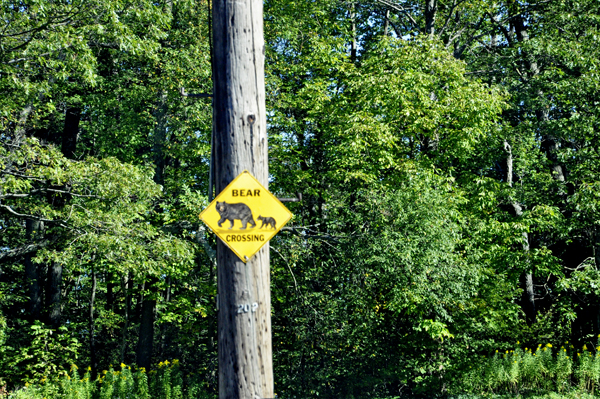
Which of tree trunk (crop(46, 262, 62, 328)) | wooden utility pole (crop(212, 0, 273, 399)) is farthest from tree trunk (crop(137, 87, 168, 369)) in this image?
wooden utility pole (crop(212, 0, 273, 399))

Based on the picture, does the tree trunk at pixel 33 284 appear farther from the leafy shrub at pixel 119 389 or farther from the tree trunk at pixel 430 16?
the tree trunk at pixel 430 16

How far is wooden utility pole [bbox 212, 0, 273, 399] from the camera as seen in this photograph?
3.08 m

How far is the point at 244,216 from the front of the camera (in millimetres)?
3277

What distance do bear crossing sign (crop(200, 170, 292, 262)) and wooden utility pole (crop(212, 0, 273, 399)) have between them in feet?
0.17

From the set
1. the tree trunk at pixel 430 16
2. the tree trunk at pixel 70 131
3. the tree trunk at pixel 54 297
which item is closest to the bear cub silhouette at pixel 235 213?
the tree trunk at pixel 54 297

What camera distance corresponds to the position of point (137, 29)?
12023 millimetres

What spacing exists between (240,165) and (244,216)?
12.7 inches

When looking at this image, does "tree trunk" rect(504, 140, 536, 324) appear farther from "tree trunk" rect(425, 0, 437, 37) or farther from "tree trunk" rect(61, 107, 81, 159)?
"tree trunk" rect(61, 107, 81, 159)

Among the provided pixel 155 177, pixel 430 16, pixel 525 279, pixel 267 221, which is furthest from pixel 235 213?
pixel 525 279

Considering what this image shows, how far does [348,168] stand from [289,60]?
5.23m

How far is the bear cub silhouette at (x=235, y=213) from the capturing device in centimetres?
325

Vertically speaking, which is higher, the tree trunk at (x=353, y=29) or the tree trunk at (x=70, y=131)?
the tree trunk at (x=353, y=29)

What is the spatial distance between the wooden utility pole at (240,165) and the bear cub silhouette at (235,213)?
12cm

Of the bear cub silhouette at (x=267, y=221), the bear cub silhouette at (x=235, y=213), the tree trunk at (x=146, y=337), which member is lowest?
the tree trunk at (x=146, y=337)
